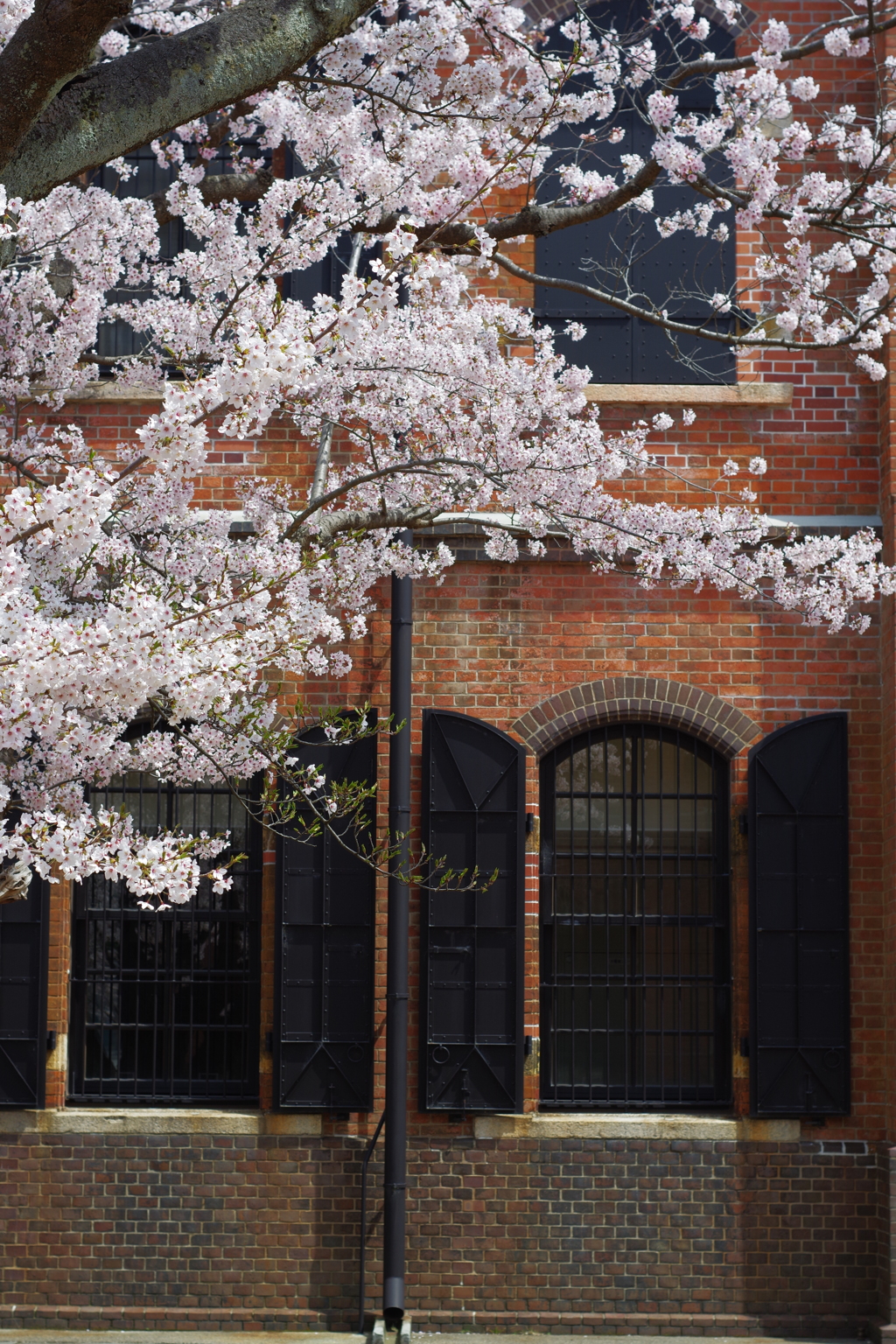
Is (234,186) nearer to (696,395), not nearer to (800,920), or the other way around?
(696,395)

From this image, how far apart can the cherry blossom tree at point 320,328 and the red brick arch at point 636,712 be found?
70 centimetres

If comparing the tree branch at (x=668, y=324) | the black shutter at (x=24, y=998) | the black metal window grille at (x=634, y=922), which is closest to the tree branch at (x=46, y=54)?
the tree branch at (x=668, y=324)

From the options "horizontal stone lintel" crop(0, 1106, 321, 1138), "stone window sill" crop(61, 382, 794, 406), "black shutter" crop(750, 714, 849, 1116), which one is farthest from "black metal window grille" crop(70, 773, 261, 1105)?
"black shutter" crop(750, 714, 849, 1116)

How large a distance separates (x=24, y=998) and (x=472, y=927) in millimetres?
2691

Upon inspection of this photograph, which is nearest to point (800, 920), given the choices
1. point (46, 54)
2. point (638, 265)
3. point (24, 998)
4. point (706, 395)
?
point (706, 395)

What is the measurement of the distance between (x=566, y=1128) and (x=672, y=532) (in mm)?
3520

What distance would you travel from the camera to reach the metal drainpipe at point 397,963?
8.30m

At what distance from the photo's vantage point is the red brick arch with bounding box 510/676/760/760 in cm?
888

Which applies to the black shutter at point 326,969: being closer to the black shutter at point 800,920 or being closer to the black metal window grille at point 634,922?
the black metal window grille at point 634,922

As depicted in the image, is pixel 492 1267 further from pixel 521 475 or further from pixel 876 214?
pixel 876 214

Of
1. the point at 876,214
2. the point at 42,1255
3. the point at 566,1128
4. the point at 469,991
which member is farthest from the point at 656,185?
the point at 42,1255

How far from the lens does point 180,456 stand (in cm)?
391

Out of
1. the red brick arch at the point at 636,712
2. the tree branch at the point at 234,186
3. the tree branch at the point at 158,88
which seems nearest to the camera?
the tree branch at the point at 158,88

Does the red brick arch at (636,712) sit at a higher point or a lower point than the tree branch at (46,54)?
lower
